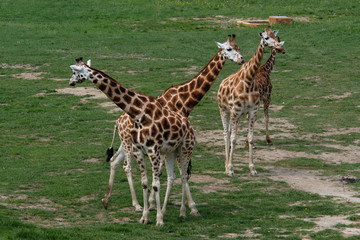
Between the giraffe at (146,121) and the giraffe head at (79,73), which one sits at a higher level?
the giraffe head at (79,73)

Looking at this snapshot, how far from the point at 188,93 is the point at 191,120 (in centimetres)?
717

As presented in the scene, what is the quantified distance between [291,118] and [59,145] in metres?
7.79

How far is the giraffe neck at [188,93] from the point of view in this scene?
14.5 m

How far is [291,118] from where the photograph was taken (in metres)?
22.4

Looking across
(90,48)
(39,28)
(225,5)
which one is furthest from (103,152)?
(225,5)

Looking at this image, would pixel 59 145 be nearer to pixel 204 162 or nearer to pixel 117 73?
pixel 204 162

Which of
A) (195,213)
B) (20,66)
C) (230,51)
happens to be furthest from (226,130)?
(20,66)

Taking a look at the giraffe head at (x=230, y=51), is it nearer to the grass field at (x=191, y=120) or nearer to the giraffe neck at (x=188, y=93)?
the giraffe neck at (x=188, y=93)

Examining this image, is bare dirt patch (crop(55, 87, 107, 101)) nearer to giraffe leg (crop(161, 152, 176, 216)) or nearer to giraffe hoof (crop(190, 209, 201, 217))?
giraffe leg (crop(161, 152, 176, 216))

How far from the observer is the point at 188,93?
48.3 ft

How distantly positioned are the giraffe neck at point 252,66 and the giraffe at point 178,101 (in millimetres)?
1264

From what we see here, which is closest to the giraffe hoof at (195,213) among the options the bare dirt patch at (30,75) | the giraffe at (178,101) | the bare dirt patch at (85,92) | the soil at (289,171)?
the giraffe at (178,101)

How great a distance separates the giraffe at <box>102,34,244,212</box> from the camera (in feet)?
44.9

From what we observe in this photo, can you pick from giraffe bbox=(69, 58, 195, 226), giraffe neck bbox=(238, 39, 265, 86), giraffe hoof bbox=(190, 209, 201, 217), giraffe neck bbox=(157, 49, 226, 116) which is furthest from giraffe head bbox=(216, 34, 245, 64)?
giraffe hoof bbox=(190, 209, 201, 217)
